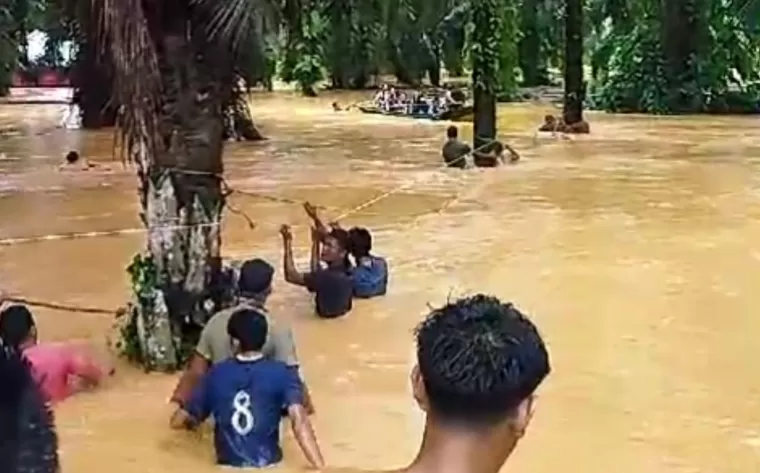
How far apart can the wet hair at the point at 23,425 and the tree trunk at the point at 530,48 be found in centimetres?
3122

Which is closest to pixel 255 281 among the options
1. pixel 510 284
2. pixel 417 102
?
pixel 510 284

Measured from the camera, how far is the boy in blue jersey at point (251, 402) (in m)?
5.66

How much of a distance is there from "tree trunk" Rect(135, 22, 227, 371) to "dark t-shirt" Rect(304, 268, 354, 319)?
4.84 feet

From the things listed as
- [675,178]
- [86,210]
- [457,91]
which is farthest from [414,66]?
[86,210]

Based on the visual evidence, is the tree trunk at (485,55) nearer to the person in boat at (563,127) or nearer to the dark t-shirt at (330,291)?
the person in boat at (563,127)

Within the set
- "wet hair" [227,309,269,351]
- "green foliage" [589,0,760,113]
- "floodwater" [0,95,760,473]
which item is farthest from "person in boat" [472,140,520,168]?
"green foliage" [589,0,760,113]

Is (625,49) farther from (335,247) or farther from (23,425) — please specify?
(23,425)

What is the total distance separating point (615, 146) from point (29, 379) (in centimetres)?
2329

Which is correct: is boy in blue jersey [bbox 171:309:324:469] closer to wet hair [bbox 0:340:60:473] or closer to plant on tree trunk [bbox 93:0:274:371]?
plant on tree trunk [bbox 93:0:274:371]

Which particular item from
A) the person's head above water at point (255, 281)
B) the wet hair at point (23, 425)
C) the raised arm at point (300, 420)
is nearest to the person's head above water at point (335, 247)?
the person's head above water at point (255, 281)

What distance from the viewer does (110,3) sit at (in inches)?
269

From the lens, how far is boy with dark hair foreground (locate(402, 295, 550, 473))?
1579 mm

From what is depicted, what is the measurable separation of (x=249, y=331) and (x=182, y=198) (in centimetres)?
216

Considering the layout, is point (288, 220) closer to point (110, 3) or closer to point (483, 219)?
point (483, 219)
